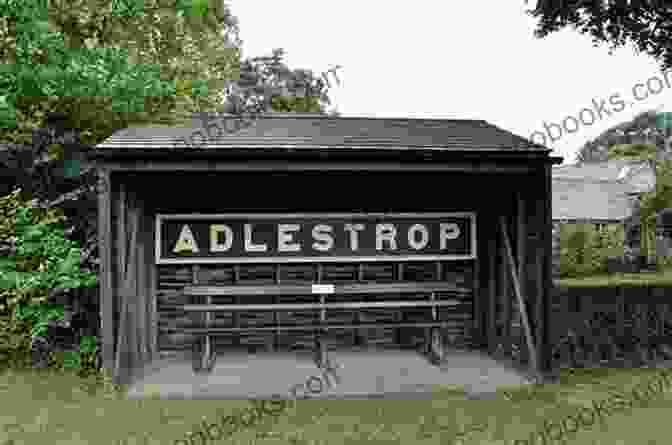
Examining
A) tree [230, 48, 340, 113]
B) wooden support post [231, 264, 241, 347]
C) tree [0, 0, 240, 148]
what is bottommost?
wooden support post [231, 264, 241, 347]

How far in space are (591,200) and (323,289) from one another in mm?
21694

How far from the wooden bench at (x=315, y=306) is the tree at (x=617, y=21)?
537cm

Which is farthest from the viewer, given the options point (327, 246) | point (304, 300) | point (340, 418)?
point (304, 300)

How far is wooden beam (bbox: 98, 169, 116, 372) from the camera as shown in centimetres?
498

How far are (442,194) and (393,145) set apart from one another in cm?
167

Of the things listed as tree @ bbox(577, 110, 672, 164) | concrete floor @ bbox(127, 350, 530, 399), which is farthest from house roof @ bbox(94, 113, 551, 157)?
tree @ bbox(577, 110, 672, 164)

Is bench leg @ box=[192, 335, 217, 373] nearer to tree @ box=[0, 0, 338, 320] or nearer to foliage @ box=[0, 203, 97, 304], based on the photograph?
foliage @ box=[0, 203, 97, 304]

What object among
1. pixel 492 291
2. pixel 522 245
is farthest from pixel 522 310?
pixel 492 291

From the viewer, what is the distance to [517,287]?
552 centimetres

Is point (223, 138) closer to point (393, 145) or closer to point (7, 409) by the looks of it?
point (393, 145)

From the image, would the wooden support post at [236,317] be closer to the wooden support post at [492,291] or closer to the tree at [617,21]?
the wooden support post at [492,291]

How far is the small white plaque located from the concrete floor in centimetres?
87

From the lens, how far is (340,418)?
14.2 feet

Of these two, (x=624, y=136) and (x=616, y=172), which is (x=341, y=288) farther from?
(x=624, y=136)
